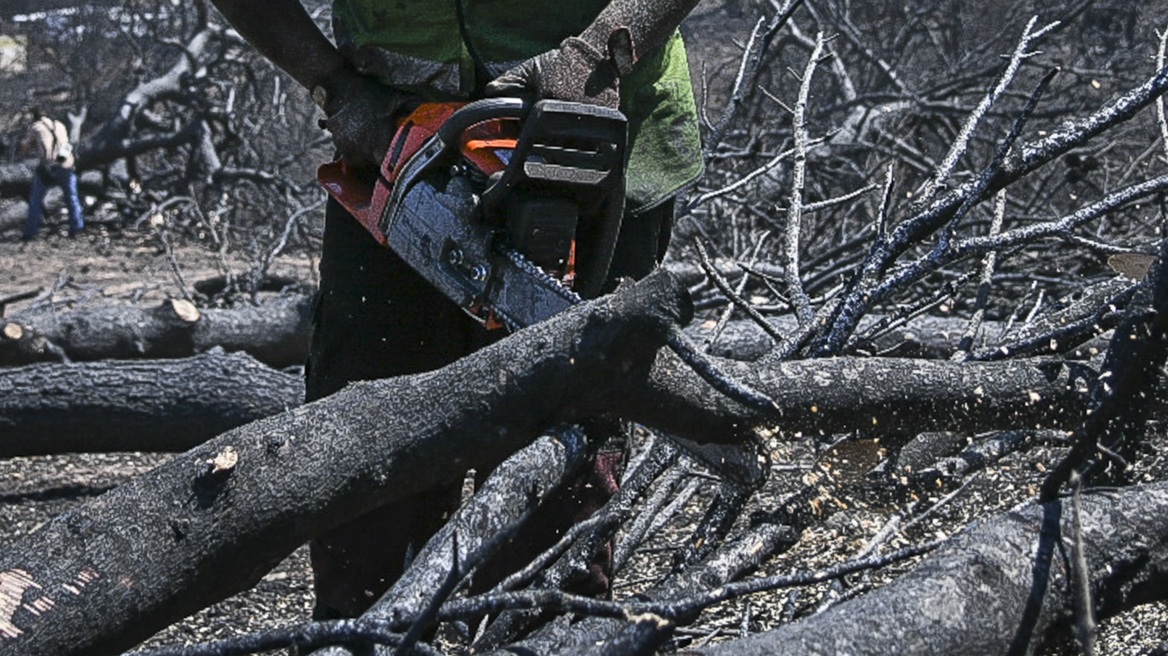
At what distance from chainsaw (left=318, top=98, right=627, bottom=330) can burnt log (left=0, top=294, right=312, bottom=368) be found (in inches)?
134

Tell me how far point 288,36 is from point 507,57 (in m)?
0.36

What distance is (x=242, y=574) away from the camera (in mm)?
1482

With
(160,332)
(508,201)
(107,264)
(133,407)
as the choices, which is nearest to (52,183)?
(107,264)

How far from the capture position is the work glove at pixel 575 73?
2082mm

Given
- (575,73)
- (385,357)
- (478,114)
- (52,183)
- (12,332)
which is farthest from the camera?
(52,183)

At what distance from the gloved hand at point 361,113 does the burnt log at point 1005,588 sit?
1.12 meters

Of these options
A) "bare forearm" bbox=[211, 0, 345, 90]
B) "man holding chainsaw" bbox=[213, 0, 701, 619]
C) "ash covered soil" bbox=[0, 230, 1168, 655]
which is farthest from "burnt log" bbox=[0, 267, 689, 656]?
"bare forearm" bbox=[211, 0, 345, 90]

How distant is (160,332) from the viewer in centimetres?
551

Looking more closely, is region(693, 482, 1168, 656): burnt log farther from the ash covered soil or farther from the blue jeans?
the blue jeans

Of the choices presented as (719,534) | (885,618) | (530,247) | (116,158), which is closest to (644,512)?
(719,534)

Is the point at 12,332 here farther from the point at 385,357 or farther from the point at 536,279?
the point at 536,279

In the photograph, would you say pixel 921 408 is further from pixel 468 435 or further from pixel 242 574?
pixel 242 574

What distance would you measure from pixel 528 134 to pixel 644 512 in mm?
890

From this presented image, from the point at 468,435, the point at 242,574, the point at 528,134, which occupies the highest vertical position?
the point at 528,134
